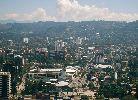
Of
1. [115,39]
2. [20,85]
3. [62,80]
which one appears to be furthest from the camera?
[115,39]

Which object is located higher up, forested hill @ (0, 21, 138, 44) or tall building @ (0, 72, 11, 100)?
tall building @ (0, 72, 11, 100)

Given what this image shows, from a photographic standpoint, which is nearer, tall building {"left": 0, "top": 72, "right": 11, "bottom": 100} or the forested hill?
tall building {"left": 0, "top": 72, "right": 11, "bottom": 100}

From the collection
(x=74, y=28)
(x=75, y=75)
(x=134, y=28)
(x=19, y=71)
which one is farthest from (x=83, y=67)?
(x=74, y=28)

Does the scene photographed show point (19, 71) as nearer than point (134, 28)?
Yes

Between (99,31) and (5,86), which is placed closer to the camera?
(5,86)

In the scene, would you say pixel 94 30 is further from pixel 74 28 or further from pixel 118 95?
pixel 118 95

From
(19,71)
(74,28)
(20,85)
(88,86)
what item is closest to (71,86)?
(88,86)

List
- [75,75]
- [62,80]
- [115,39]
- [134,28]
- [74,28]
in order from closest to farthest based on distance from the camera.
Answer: [62,80] → [75,75] → [115,39] → [134,28] → [74,28]

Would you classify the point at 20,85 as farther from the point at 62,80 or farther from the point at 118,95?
the point at 118,95

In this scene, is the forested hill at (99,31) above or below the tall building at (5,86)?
below

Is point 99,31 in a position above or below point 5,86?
below

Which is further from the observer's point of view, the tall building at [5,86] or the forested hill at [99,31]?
the forested hill at [99,31]
